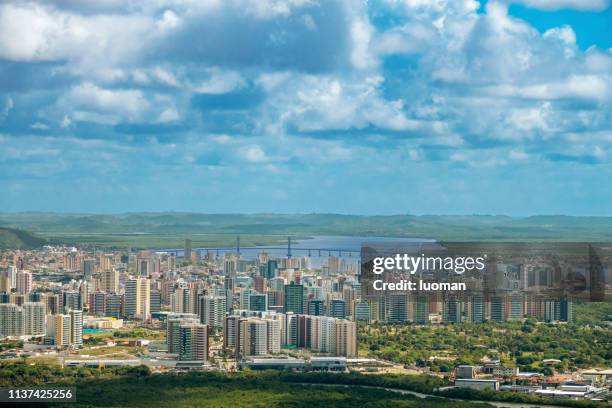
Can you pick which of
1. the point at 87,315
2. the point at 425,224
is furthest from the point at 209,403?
the point at 425,224

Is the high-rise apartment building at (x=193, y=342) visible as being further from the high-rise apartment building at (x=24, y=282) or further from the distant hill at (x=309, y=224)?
the distant hill at (x=309, y=224)

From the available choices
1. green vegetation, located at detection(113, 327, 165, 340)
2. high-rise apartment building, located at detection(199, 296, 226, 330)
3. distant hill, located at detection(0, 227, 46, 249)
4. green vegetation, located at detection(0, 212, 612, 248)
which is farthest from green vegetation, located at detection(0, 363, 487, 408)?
green vegetation, located at detection(0, 212, 612, 248)

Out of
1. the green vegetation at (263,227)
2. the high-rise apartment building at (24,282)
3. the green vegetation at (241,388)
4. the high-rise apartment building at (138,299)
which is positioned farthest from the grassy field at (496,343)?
the green vegetation at (263,227)

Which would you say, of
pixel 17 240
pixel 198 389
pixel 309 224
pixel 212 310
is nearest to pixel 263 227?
pixel 309 224

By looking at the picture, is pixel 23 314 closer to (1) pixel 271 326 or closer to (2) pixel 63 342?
(2) pixel 63 342

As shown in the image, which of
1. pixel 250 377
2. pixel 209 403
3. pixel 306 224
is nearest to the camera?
pixel 209 403

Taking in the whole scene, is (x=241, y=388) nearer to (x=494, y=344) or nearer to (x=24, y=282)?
(x=494, y=344)

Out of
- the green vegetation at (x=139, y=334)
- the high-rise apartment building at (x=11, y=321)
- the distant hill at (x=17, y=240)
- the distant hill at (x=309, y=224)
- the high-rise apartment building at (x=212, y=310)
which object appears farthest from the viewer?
the distant hill at (x=309, y=224)
